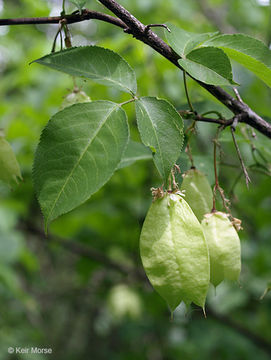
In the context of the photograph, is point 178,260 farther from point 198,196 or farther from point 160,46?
point 160,46

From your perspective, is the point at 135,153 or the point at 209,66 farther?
the point at 135,153

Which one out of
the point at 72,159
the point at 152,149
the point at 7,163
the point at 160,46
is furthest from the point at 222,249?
the point at 7,163

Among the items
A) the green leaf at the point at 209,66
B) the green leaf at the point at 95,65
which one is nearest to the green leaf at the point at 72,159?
the green leaf at the point at 95,65

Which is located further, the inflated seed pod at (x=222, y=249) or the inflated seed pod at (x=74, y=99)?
the inflated seed pod at (x=74, y=99)

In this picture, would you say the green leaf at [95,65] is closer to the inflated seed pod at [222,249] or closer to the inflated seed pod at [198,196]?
the inflated seed pod at [198,196]

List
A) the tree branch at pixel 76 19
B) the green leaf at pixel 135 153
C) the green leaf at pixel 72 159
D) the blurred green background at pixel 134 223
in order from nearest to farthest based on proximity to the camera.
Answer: the green leaf at pixel 72 159
the tree branch at pixel 76 19
the green leaf at pixel 135 153
the blurred green background at pixel 134 223

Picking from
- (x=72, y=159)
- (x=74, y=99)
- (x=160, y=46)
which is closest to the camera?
(x=72, y=159)

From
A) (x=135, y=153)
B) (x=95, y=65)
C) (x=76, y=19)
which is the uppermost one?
(x=76, y=19)
